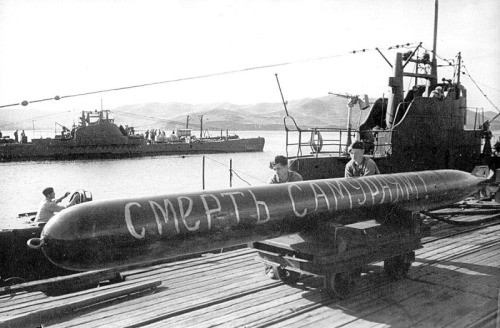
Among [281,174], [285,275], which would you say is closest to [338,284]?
[285,275]

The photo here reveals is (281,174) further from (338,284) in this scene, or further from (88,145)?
(88,145)

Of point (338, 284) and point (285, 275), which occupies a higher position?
point (338, 284)

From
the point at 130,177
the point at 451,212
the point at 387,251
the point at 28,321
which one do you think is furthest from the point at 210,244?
the point at 130,177

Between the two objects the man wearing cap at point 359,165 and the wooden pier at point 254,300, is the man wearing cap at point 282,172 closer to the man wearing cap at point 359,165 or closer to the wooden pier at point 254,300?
the man wearing cap at point 359,165

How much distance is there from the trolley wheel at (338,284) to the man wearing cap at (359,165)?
191 cm

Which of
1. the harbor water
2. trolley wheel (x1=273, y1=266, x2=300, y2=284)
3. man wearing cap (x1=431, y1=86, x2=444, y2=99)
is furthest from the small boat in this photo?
trolley wheel (x1=273, y1=266, x2=300, y2=284)

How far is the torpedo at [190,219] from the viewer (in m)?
3.86

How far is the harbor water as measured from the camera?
2981 centimetres

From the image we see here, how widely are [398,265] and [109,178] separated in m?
34.9

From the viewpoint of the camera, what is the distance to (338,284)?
5.44 m

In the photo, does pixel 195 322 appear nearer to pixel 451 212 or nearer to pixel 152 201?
pixel 152 201

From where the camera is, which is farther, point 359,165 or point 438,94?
point 438,94

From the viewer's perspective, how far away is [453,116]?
14.9 meters

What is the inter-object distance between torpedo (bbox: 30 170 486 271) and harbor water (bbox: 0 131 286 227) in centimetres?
1873
